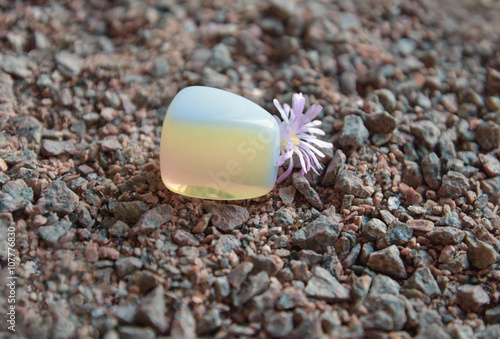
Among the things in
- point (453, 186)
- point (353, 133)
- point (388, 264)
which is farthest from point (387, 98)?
point (388, 264)

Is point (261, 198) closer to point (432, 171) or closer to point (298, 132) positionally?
point (298, 132)

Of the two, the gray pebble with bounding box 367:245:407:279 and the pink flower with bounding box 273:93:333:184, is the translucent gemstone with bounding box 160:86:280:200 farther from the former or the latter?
the gray pebble with bounding box 367:245:407:279

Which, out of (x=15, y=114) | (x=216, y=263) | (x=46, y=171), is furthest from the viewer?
(x=15, y=114)

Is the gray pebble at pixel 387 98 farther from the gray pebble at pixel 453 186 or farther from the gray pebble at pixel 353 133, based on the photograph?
the gray pebble at pixel 453 186

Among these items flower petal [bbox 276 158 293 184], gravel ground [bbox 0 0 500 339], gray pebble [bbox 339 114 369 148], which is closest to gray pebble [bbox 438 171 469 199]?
gravel ground [bbox 0 0 500 339]

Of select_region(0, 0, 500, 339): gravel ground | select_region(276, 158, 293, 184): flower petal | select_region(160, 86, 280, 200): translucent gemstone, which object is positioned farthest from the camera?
select_region(276, 158, 293, 184): flower petal

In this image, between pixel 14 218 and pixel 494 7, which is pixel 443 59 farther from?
pixel 14 218

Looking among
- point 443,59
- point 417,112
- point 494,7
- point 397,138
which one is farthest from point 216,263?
point 494,7
